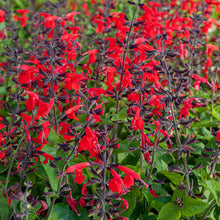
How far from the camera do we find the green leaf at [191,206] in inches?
78.3

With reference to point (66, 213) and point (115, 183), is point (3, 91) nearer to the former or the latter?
point (66, 213)

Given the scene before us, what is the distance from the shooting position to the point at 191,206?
80.6 inches

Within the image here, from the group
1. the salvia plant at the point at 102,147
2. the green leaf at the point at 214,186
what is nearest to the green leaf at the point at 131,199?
the salvia plant at the point at 102,147

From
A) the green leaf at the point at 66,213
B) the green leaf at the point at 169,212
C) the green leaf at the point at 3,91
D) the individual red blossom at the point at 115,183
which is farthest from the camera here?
the green leaf at the point at 3,91

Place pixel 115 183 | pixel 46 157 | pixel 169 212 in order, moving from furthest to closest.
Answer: pixel 169 212, pixel 46 157, pixel 115 183

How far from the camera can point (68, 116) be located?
196 cm

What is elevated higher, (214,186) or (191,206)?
(214,186)

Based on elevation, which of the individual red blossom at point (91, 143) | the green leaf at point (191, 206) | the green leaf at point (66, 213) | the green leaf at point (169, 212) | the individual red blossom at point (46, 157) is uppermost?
the individual red blossom at point (91, 143)

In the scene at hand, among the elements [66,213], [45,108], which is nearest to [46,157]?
[45,108]

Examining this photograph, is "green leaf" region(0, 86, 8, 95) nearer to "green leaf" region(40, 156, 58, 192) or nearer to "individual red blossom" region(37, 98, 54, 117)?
"green leaf" region(40, 156, 58, 192)

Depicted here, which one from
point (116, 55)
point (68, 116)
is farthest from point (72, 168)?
point (116, 55)

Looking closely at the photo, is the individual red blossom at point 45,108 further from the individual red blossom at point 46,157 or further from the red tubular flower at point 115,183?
the red tubular flower at point 115,183

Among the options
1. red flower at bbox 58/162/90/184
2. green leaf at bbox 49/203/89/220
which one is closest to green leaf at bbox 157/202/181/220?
green leaf at bbox 49/203/89/220

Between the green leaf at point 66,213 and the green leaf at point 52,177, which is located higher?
the green leaf at point 52,177
